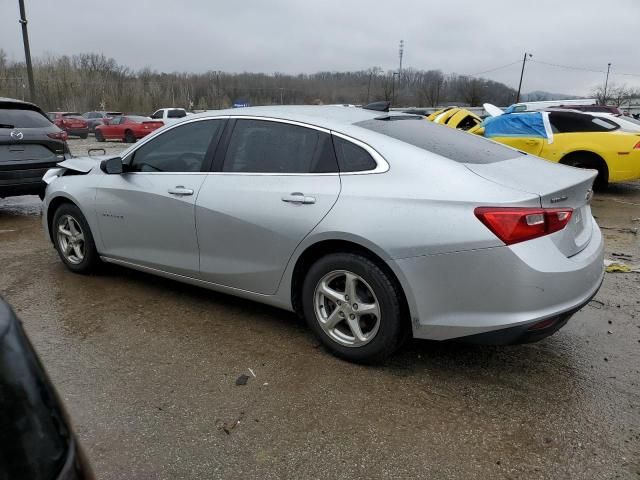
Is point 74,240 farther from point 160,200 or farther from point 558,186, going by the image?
point 558,186

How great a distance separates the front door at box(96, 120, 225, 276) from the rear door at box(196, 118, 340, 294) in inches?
5.9

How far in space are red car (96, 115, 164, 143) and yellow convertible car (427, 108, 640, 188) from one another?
20298 mm

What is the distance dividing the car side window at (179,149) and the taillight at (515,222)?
2.06 metres

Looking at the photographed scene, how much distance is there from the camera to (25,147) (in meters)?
6.99

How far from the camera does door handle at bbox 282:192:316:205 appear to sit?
122 inches

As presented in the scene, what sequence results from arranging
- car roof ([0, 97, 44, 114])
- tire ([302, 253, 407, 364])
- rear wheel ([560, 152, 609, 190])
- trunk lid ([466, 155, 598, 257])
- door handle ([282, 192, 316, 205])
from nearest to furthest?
1. trunk lid ([466, 155, 598, 257])
2. tire ([302, 253, 407, 364])
3. door handle ([282, 192, 316, 205])
4. car roof ([0, 97, 44, 114])
5. rear wheel ([560, 152, 609, 190])

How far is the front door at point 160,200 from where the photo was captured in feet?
12.3

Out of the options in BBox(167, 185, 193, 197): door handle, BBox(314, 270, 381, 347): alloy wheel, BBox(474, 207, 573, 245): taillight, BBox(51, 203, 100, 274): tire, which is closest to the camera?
BBox(474, 207, 573, 245): taillight

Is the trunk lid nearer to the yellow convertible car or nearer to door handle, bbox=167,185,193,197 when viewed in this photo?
door handle, bbox=167,185,193,197

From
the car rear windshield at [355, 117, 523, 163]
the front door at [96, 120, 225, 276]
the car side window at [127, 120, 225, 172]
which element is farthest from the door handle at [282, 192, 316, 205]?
the car side window at [127, 120, 225, 172]

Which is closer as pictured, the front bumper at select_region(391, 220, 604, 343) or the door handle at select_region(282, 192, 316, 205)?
the front bumper at select_region(391, 220, 604, 343)

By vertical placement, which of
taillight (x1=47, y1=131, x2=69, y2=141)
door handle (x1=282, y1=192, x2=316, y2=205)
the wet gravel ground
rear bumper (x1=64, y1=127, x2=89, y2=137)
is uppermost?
taillight (x1=47, y1=131, x2=69, y2=141)

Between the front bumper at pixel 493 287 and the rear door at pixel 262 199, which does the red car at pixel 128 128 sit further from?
the front bumper at pixel 493 287

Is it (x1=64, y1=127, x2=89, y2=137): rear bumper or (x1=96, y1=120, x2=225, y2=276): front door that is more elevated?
(x1=96, y1=120, x2=225, y2=276): front door
